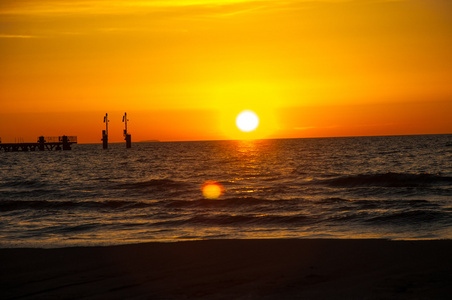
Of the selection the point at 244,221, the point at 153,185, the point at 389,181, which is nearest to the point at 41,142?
the point at 153,185

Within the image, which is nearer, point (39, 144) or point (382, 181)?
point (382, 181)

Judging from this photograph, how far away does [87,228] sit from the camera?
16.9m

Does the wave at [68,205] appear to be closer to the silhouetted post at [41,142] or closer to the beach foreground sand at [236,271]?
the beach foreground sand at [236,271]

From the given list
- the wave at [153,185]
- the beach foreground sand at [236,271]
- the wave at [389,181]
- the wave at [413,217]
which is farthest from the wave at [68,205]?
the wave at [389,181]

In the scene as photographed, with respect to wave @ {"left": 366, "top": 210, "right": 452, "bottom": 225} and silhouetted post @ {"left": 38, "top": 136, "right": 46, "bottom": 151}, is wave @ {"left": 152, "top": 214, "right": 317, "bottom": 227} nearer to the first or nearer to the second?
wave @ {"left": 366, "top": 210, "right": 452, "bottom": 225}

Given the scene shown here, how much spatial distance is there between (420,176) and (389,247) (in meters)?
30.4

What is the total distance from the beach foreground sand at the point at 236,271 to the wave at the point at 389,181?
2483 centimetres

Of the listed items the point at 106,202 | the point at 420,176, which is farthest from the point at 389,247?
the point at 420,176

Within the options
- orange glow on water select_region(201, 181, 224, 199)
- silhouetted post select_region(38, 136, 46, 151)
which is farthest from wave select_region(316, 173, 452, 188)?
silhouetted post select_region(38, 136, 46, 151)

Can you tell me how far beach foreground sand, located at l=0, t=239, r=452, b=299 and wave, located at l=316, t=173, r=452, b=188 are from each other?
2483 centimetres

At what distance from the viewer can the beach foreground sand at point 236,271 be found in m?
7.71

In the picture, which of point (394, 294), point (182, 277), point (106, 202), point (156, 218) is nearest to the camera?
point (394, 294)

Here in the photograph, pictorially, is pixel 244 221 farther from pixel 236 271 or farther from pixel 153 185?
pixel 153 185

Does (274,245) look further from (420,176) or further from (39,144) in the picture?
(39,144)
